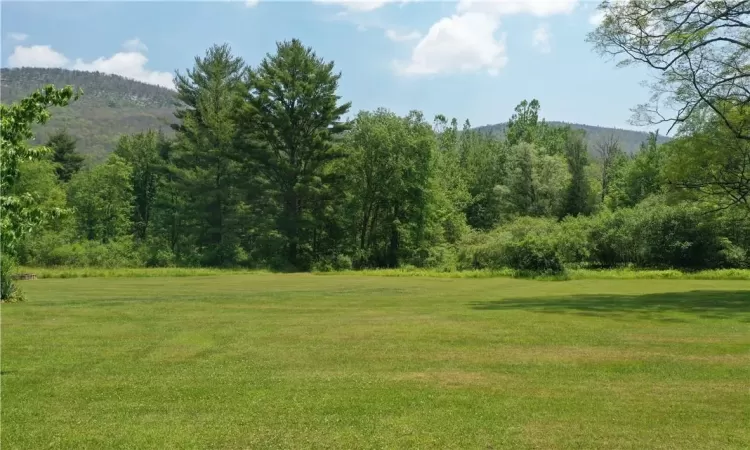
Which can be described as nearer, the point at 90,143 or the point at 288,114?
the point at 288,114

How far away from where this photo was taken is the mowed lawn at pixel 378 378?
7074 millimetres

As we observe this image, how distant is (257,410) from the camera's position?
8016mm

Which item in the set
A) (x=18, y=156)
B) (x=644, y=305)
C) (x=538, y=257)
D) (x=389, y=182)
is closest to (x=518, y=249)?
(x=538, y=257)

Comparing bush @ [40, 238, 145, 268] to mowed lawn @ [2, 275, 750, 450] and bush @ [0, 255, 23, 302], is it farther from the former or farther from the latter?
mowed lawn @ [2, 275, 750, 450]

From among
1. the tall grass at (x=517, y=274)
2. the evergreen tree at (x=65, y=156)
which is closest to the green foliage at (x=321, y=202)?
the tall grass at (x=517, y=274)

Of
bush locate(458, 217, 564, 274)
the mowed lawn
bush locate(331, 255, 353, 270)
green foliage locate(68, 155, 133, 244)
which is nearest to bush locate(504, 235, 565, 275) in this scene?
bush locate(458, 217, 564, 274)

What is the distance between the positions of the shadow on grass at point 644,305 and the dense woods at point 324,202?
14.8 m

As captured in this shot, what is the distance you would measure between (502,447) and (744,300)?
18919 millimetres

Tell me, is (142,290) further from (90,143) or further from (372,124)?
(90,143)

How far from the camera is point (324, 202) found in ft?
180

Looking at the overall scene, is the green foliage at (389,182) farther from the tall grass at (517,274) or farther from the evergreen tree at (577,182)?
the evergreen tree at (577,182)

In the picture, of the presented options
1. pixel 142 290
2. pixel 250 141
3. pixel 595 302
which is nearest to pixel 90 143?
pixel 250 141

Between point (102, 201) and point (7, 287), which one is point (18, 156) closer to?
point (7, 287)

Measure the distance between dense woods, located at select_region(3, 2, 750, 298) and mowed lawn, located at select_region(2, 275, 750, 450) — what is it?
81.5 feet
